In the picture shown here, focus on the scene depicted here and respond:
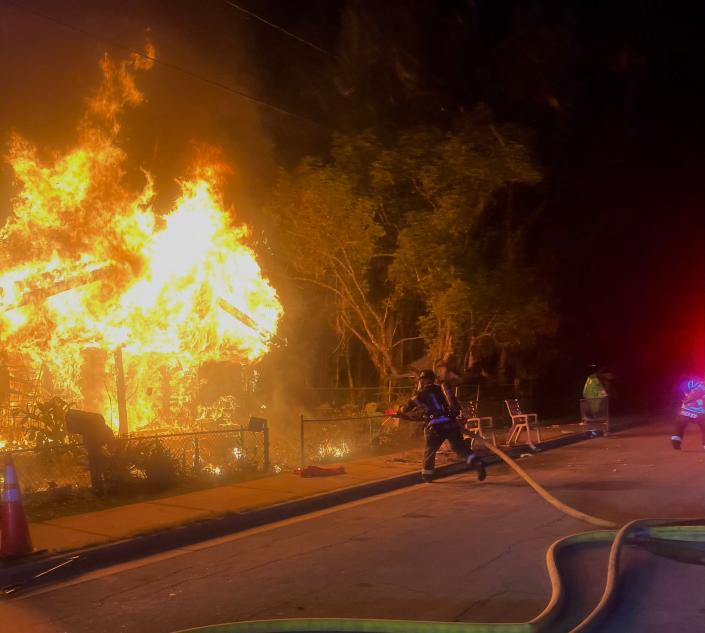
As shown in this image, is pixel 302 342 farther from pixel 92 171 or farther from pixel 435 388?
pixel 435 388

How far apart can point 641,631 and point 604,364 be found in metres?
29.5

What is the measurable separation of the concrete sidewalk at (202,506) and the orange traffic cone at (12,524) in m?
0.33

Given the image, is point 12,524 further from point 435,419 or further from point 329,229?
point 329,229

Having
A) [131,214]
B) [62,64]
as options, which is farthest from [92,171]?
[62,64]

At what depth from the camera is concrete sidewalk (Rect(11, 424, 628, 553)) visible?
855 cm

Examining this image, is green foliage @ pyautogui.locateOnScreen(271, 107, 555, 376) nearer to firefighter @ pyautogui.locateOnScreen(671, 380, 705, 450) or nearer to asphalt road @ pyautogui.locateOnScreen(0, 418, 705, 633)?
firefighter @ pyautogui.locateOnScreen(671, 380, 705, 450)

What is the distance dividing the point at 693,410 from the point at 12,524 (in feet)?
40.5

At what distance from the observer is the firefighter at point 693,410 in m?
15.3

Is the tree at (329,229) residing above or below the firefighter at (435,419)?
above

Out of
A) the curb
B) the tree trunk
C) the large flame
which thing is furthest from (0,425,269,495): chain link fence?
the tree trunk

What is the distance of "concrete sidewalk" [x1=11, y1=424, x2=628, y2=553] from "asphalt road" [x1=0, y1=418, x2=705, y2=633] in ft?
2.11

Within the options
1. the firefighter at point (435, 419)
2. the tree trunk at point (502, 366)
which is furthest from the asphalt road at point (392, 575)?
the tree trunk at point (502, 366)

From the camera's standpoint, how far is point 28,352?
14.2m

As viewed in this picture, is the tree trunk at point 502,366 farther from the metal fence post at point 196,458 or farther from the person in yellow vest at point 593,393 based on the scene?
the metal fence post at point 196,458
